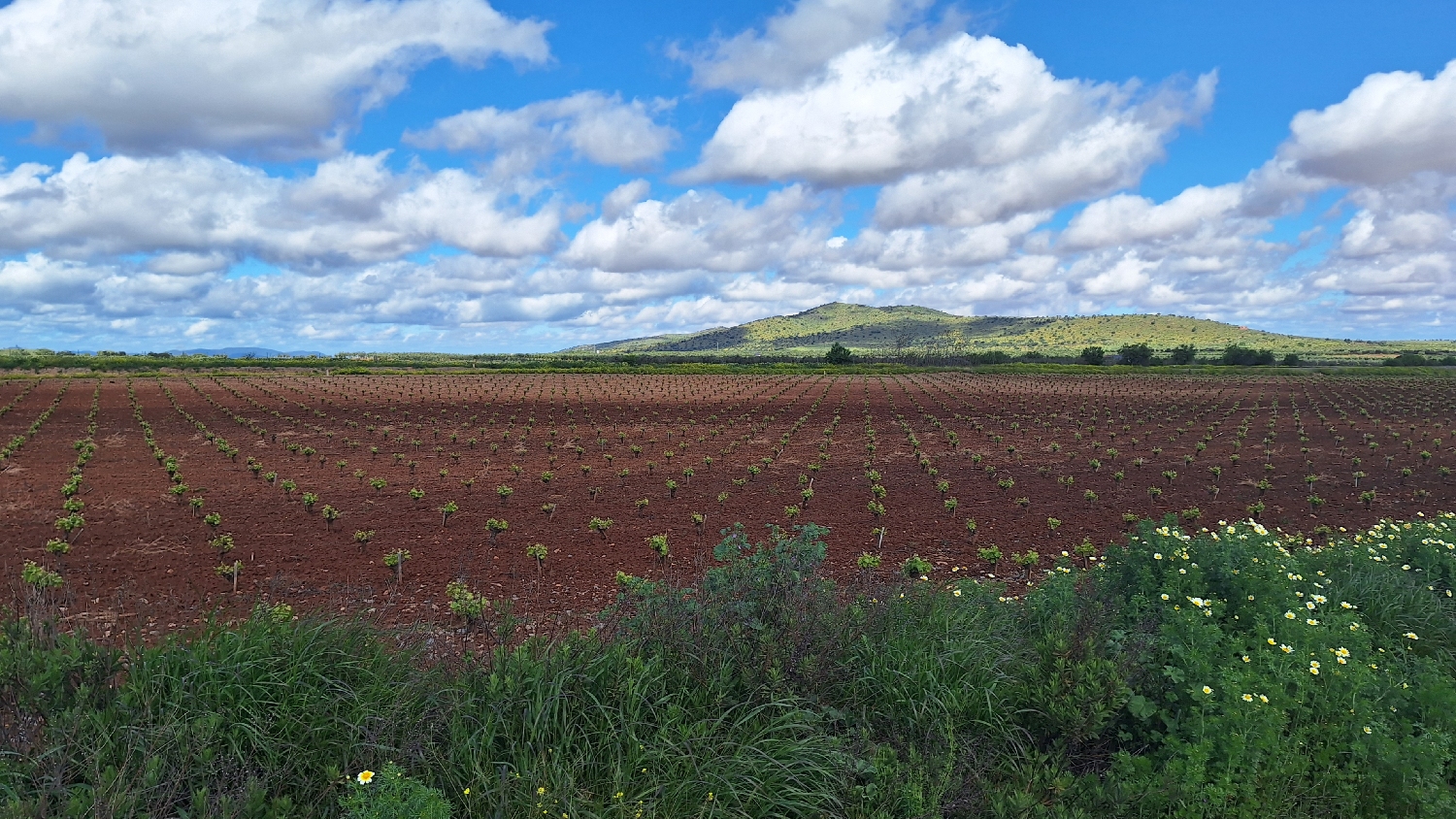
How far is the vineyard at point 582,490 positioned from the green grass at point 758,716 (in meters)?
0.92

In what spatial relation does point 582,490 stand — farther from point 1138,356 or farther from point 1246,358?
point 1246,358

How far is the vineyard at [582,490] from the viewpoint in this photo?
33.3ft

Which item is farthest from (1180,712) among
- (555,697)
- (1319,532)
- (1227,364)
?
(1227,364)

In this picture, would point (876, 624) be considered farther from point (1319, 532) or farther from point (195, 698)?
point (1319, 532)

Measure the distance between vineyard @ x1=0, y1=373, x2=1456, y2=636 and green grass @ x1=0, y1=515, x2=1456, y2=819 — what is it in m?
0.92

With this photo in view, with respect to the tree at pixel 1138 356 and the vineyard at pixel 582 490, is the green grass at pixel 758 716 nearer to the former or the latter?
the vineyard at pixel 582 490

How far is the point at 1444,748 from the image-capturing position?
3.57 m

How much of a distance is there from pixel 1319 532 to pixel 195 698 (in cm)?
1659

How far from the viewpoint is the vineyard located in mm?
10141

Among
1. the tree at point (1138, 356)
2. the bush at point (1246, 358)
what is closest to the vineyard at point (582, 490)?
the tree at point (1138, 356)

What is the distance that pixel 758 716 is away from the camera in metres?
4.21

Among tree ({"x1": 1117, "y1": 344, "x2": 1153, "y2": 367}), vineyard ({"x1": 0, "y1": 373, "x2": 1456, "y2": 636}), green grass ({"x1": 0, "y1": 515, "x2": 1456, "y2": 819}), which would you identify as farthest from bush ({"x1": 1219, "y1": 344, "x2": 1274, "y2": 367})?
green grass ({"x1": 0, "y1": 515, "x2": 1456, "y2": 819})

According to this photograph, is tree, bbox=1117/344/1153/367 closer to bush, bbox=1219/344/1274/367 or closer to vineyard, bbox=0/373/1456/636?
bush, bbox=1219/344/1274/367

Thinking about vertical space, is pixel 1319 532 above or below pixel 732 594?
below
